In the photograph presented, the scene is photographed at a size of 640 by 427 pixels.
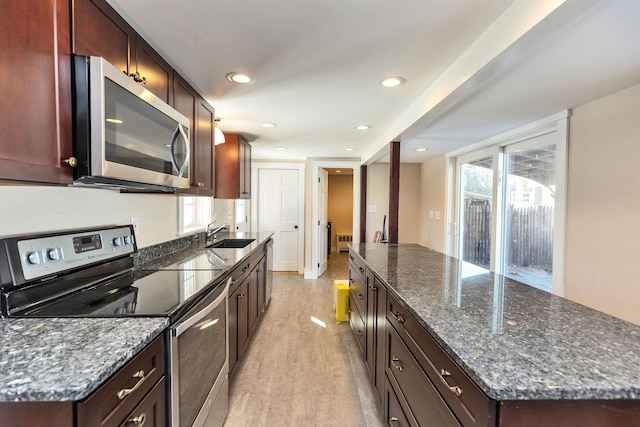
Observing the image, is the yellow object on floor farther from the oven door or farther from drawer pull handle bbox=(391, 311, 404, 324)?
drawer pull handle bbox=(391, 311, 404, 324)

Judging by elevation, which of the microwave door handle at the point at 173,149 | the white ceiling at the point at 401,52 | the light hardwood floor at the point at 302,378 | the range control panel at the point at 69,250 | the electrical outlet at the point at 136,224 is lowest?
the light hardwood floor at the point at 302,378

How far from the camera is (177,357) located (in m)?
1.11

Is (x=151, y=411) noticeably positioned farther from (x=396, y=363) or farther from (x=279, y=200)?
(x=279, y=200)

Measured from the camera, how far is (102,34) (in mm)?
1251

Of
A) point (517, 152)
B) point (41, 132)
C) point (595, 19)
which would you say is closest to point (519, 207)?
point (517, 152)

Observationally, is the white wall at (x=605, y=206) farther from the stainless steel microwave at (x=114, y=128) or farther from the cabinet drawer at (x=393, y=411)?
the stainless steel microwave at (x=114, y=128)

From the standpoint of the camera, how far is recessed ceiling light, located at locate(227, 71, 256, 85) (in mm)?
1935

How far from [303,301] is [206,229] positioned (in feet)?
5.23

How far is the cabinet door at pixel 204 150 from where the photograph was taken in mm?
2295

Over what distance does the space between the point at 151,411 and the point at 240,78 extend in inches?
72.8

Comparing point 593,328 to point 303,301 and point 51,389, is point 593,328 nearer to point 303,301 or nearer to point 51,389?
point 51,389

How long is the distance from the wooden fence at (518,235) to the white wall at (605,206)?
40 centimetres

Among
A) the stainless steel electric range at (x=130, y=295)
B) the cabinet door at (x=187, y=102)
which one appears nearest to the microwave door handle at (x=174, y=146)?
the cabinet door at (x=187, y=102)

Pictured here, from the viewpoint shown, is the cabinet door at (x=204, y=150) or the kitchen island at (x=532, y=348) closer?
the kitchen island at (x=532, y=348)
